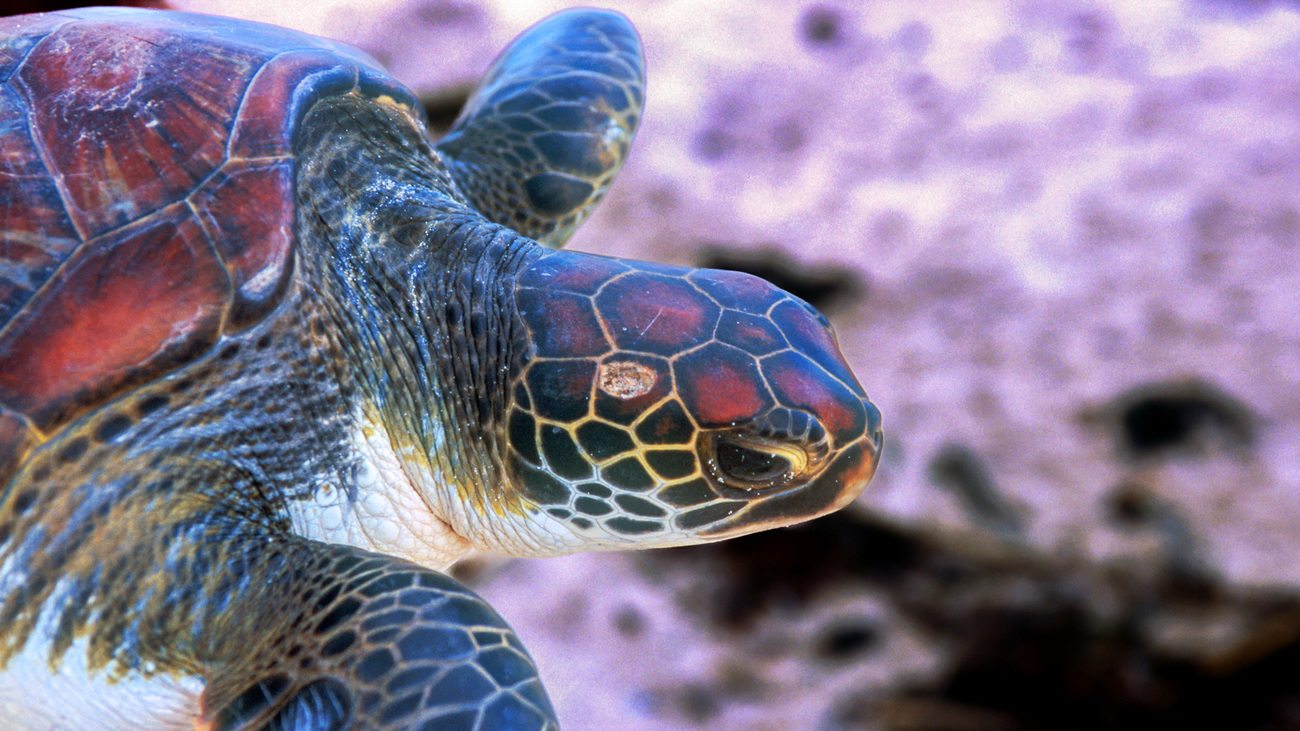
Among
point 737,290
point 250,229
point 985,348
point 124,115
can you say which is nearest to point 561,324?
point 737,290

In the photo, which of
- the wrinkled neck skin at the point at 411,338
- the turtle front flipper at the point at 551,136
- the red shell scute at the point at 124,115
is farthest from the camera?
the turtle front flipper at the point at 551,136

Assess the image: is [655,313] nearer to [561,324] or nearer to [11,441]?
[561,324]

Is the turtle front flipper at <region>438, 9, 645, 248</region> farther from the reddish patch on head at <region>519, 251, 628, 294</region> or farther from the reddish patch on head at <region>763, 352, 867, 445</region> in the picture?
the reddish patch on head at <region>763, 352, 867, 445</region>

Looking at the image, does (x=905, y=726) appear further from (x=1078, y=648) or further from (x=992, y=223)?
(x=992, y=223)

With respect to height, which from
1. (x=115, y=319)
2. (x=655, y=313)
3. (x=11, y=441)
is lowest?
(x=11, y=441)

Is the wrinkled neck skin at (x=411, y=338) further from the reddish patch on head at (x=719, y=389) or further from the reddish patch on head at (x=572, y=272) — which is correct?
the reddish patch on head at (x=719, y=389)

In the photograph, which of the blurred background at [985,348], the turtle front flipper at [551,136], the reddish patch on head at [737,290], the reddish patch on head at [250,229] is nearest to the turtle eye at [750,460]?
the reddish patch on head at [737,290]

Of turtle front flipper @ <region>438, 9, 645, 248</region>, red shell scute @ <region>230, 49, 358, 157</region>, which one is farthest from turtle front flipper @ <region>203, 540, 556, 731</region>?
turtle front flipper @ <region>438, 9, 645, 248</region>
